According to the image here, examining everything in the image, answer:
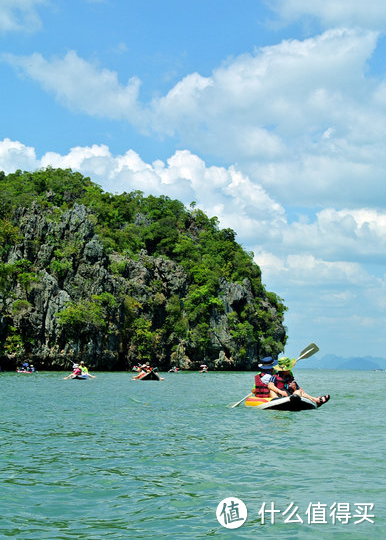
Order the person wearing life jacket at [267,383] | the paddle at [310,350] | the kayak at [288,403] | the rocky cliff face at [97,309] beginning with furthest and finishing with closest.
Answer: the rocky cliff face at [97,309]
the paddle at [310,350]
the person wearing life jacket at [267,383]
the kayak at [288,403]

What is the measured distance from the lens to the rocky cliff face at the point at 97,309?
58.5 meters

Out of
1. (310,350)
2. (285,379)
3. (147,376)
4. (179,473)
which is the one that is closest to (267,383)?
(285,379)

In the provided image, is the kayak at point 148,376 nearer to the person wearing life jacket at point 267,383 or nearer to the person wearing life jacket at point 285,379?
the person wearing life jacket at point 267,383

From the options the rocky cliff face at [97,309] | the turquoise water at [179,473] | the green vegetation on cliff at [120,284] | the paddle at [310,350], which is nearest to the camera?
the turquoise water at [179,473]

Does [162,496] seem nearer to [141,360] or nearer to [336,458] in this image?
[336,458]

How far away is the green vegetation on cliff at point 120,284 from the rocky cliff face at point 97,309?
5.5 inches

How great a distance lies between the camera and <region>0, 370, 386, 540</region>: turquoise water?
691 centimetres

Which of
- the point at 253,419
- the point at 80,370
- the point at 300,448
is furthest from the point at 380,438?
the point at 80,370

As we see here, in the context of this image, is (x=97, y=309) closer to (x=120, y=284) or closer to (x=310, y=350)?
(x=120, y=284)

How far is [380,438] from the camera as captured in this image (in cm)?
1380

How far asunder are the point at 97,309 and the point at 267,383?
42.9m

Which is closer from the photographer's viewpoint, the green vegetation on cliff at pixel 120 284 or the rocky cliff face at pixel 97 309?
the rocky cliff face at pixel 97 309

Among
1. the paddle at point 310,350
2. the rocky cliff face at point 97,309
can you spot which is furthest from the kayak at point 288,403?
the rocky cliff face at point 97,309

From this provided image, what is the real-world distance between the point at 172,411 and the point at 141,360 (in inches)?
1994
